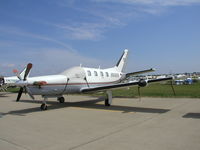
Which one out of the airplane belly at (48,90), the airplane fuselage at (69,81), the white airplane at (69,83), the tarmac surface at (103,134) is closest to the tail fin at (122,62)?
the white airplane at (69,83)

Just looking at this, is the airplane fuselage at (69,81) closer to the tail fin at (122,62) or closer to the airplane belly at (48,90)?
the airplane belly at (48,90)

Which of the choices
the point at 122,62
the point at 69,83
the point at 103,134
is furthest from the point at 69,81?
the point at 122,62

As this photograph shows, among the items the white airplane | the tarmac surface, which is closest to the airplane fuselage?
the white airplane

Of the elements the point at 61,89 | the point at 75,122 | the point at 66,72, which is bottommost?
the point at 75,122

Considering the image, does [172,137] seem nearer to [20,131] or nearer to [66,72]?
[20,131]

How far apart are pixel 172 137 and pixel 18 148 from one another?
179 inches

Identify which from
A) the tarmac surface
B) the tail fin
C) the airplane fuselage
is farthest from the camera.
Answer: the tail fin

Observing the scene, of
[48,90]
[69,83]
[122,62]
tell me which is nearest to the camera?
[48,90]

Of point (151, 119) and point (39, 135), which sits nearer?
point (39, 135)

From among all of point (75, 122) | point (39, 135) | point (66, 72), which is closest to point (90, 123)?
point (75, 122)

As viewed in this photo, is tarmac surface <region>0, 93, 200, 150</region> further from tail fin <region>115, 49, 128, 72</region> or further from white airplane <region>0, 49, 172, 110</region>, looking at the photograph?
tail fin <region>115, 49, 128, 72</region>

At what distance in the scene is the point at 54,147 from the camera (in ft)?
18.2

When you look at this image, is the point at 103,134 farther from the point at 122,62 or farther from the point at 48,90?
the point at 122,62

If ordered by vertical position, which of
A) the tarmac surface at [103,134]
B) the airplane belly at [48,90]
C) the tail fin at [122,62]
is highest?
the tail fin at [122,62]
